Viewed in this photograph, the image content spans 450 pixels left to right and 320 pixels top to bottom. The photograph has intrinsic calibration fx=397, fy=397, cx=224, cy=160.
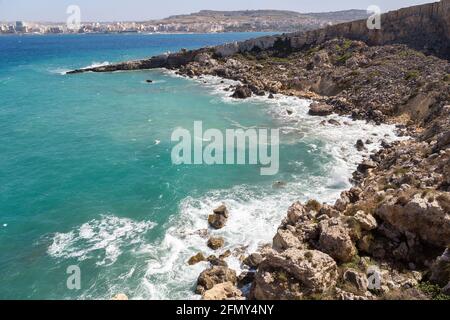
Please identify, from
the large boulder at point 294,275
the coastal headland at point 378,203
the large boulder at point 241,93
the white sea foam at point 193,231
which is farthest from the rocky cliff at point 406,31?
the large boulder at point 294,275

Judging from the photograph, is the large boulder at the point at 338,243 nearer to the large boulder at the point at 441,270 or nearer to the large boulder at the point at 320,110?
the large boulder at the point at 441,270

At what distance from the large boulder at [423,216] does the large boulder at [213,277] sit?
9.04 m

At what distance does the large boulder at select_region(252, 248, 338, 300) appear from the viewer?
57.0 feet

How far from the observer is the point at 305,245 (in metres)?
21.1

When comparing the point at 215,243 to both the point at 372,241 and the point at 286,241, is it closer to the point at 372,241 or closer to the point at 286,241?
the point at 286,241

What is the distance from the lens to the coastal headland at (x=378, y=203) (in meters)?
17.8

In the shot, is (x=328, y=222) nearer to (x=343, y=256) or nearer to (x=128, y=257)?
(x=343, y=256)

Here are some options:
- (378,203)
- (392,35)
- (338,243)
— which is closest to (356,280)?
(338,243)

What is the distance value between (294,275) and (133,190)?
19044 millimetres

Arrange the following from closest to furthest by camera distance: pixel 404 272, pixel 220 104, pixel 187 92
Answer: pixel 404 272 → pixel 220 104 → pixel 187 92

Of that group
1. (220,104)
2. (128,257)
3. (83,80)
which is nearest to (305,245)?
(128,257)

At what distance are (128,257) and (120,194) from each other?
30.1 feet

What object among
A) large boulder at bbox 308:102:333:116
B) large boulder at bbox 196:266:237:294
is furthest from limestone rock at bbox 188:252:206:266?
large boulder at bbox 308:102:333:116

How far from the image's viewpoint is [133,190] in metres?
33.3
